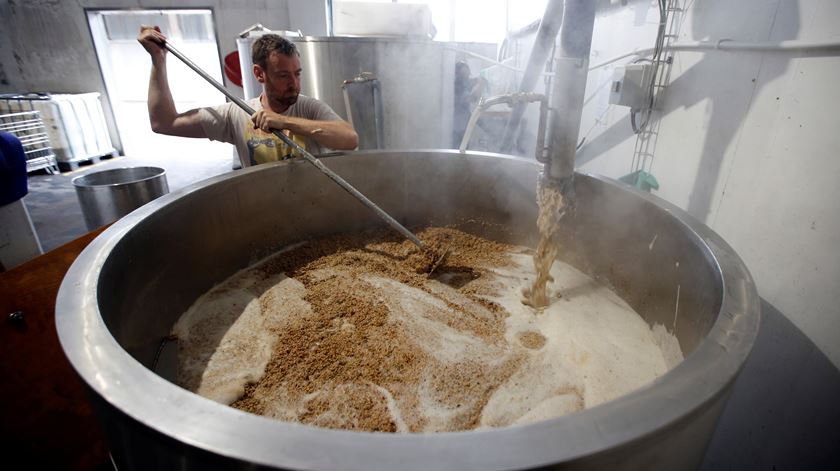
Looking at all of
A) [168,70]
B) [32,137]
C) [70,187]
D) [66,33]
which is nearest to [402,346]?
[70,187]

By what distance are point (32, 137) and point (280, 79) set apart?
4280mm

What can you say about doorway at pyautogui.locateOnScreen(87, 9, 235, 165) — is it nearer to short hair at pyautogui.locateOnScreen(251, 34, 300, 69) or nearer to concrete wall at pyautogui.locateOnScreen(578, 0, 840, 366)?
short hair at pyautogui.locateOnScreen(251, 34, 300, 69)

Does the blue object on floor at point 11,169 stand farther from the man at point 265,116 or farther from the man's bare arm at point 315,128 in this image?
the man's bare arm at point 315,128

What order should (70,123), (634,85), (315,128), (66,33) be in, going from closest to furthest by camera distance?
(634,85), (315,128), (70,123), (66,33)

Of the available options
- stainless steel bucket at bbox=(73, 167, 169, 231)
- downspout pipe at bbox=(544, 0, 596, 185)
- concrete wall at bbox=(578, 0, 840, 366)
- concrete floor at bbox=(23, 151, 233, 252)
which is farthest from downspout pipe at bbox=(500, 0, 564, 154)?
concrete floor at bbox=(23, 151, 233, 252)

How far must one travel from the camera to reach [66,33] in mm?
4871

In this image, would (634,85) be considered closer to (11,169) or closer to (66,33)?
(11,169)

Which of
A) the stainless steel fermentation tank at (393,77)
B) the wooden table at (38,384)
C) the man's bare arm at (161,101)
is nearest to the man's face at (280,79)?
the man's bare arm at (161,101)

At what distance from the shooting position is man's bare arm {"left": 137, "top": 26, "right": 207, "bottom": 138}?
1570mm

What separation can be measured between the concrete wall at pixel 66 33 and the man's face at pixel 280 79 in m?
3.05

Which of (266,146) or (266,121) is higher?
(266,121)

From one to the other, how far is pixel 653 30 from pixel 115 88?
614 centimetres

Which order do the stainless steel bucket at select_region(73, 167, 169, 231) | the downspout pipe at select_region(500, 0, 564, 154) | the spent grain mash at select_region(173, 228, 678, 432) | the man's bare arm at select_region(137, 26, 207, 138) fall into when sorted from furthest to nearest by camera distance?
the stainless steel bucket at select_region(73, 167, 169, 231)
the downspout pipe at select_region(500, 0, 564, 154)
the man's bare arm at select_region(137, 26, 207, 138)
the spent grain mash at select_region(173, 228, 678, 432)

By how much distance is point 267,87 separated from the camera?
175cm
